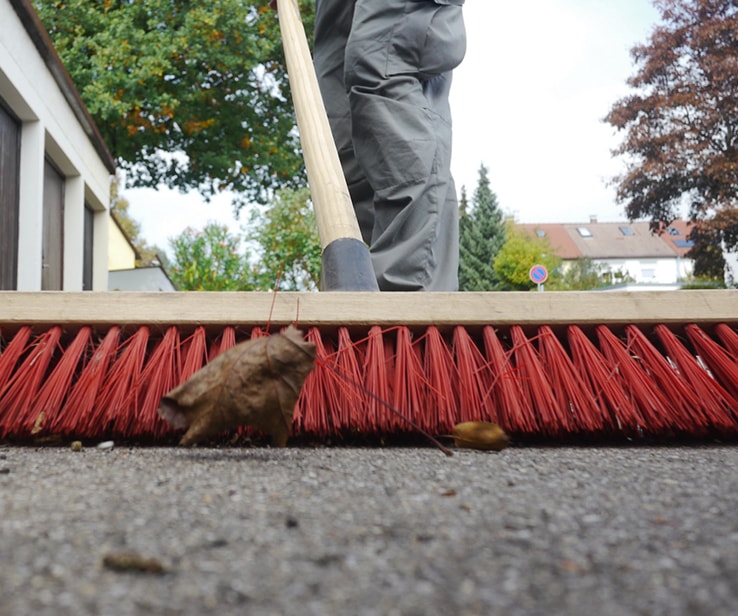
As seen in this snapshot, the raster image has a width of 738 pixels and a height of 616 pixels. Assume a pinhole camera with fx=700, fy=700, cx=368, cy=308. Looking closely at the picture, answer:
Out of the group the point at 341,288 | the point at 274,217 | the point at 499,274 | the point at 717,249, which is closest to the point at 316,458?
the point at 341,288

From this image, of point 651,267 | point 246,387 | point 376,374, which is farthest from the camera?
point 651,267

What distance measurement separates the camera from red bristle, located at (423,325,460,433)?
1.14 metres

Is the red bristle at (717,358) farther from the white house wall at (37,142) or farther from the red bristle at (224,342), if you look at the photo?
the white house wall at (37,142)

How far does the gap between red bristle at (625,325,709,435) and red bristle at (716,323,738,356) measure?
0.12 m

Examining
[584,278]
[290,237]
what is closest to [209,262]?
[290,237]

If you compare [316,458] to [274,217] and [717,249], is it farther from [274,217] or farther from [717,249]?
[717,249]

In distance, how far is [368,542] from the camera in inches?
18.8

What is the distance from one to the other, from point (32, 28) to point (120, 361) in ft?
11.5

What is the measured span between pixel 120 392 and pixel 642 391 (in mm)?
864

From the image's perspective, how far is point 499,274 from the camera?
100 ft

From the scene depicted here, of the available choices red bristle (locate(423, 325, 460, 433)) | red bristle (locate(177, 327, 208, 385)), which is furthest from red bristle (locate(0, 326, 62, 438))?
red bristle (locate(423, 325, 460, 433))

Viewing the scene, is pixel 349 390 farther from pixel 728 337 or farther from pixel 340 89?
pixel 340 89

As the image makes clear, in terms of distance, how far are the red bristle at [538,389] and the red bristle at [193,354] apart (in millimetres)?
542

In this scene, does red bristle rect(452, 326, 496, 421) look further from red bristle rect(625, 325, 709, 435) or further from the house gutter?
the house gutter
